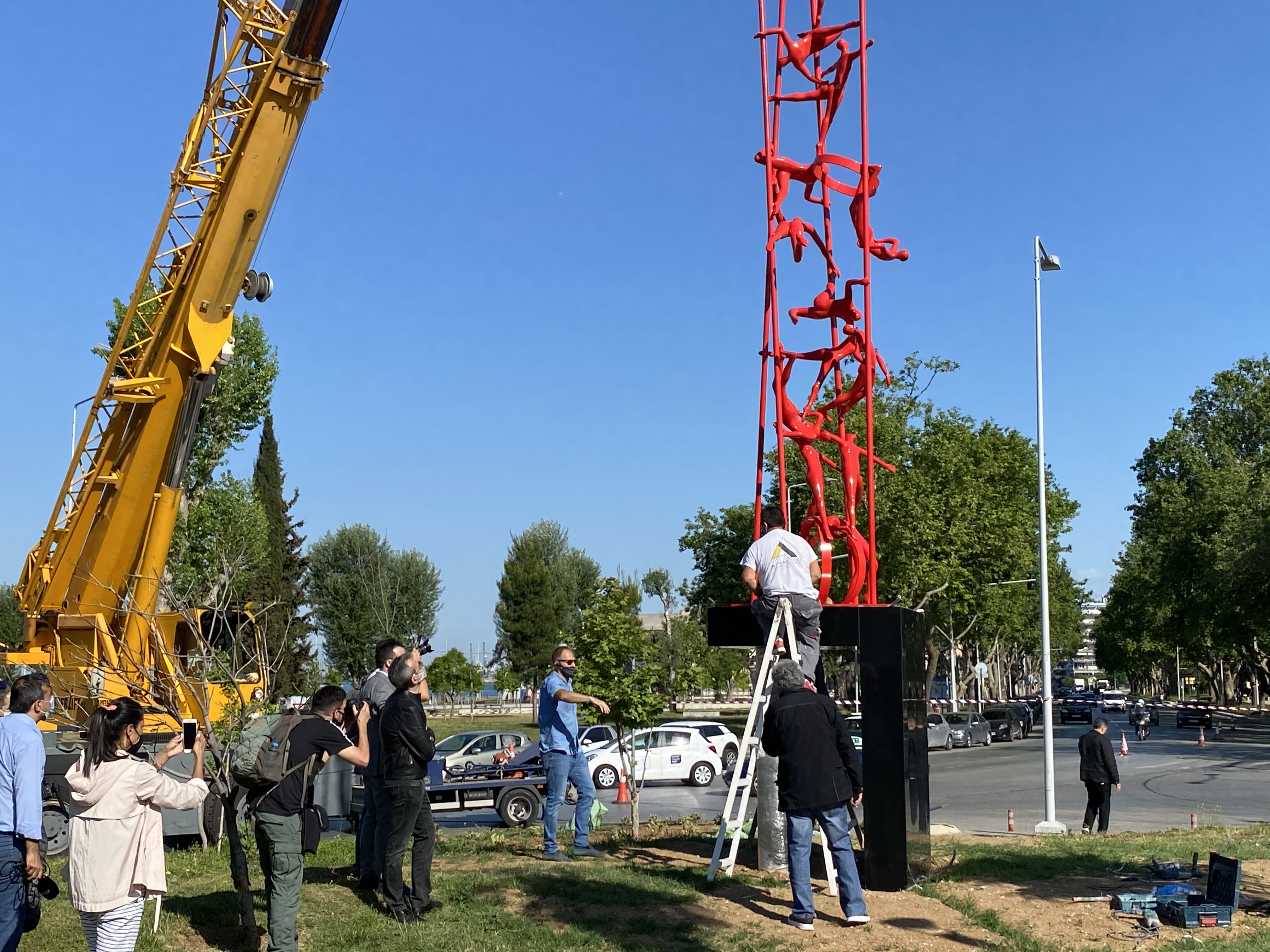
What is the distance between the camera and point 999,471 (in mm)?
44906

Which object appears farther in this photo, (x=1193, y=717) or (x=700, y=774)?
(x=1193, y=717)

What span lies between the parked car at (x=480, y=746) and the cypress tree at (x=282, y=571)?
21.5 m

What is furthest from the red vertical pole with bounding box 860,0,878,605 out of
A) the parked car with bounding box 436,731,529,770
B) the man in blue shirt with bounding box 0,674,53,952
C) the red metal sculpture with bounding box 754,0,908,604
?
the parked car with bounding box 436,731,529,770

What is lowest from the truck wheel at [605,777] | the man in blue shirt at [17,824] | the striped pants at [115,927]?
the truck wheel at [605,777]

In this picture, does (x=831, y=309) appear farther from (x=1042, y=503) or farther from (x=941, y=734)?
(x=941, y=734)

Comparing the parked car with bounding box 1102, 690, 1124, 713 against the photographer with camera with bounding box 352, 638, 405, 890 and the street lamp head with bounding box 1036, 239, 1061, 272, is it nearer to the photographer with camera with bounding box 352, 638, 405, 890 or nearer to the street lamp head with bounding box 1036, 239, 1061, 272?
the street lamp head with bounding box 1036, 239, 1061, 272

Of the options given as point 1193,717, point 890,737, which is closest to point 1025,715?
point 1193,717

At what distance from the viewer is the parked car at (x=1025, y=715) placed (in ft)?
150

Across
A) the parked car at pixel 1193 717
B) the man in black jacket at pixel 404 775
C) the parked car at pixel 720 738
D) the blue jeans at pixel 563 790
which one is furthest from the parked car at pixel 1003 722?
the man in black jacket at pixel 404 775

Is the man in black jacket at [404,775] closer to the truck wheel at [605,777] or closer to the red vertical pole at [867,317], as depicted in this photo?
the red vertical pole at [867,317]

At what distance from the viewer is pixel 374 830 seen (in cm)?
894

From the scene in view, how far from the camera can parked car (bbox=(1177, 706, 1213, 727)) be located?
4569cm

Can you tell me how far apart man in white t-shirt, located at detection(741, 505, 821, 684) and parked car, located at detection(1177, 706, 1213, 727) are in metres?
41.7

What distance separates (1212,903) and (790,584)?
134 inches
